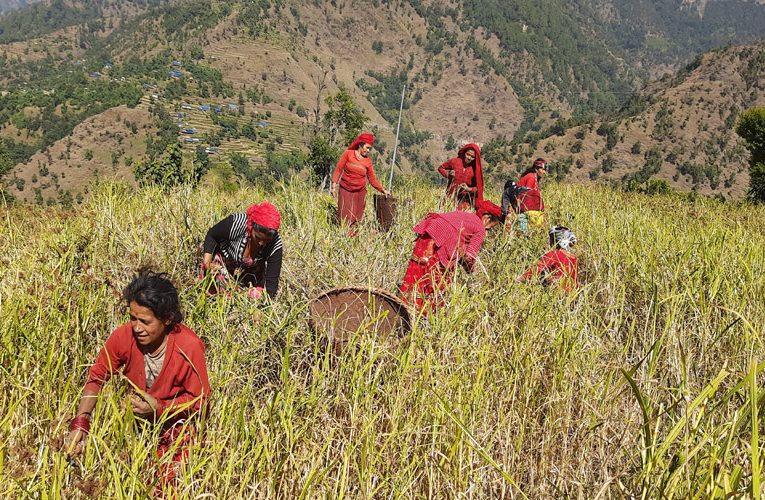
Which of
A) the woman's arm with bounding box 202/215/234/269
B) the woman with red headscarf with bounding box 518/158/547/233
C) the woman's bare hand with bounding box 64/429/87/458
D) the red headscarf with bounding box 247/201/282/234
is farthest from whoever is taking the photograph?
the woman with red headscarf with bounding box 518/158/547/233

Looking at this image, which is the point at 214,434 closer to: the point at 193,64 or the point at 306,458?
the point at 306,458

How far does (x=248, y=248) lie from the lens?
3.09m

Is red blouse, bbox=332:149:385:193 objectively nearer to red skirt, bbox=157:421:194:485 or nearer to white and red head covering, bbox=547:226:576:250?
white and red head covering, bbox=547:226:576:250

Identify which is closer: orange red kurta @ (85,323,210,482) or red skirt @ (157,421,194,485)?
red skirt @ (157,421,194,485)

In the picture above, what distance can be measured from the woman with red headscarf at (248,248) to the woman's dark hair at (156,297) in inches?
36.2

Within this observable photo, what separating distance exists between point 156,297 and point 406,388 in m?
0.94

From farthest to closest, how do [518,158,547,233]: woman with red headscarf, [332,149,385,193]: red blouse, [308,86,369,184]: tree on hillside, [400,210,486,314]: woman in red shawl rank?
1. [308,86,369,184]: tree on hillside
2. [332,149,385,193]: red blouse
3. [518,158,547,233]: woman with red headscarf
4. [400,210,486,314]: woman in red shawl

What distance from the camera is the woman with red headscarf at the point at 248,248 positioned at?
285cm

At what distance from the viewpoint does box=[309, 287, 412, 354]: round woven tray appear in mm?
2342

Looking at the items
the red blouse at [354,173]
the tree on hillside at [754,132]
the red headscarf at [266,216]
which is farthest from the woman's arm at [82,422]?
the tree on hillside at [754,132]

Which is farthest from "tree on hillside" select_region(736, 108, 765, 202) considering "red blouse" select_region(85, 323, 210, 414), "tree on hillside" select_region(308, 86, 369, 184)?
"red blouse" select_region(85, 323, 210, 414)

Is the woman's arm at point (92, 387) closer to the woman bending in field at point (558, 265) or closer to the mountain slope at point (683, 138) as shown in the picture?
the woman bending in field at point (558, 265)

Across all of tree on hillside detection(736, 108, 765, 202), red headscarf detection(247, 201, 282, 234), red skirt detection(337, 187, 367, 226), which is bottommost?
tree on hillside detection(736, 108, 765, 202)

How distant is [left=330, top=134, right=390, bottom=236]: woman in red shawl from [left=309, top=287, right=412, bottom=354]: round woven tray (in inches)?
98.7
